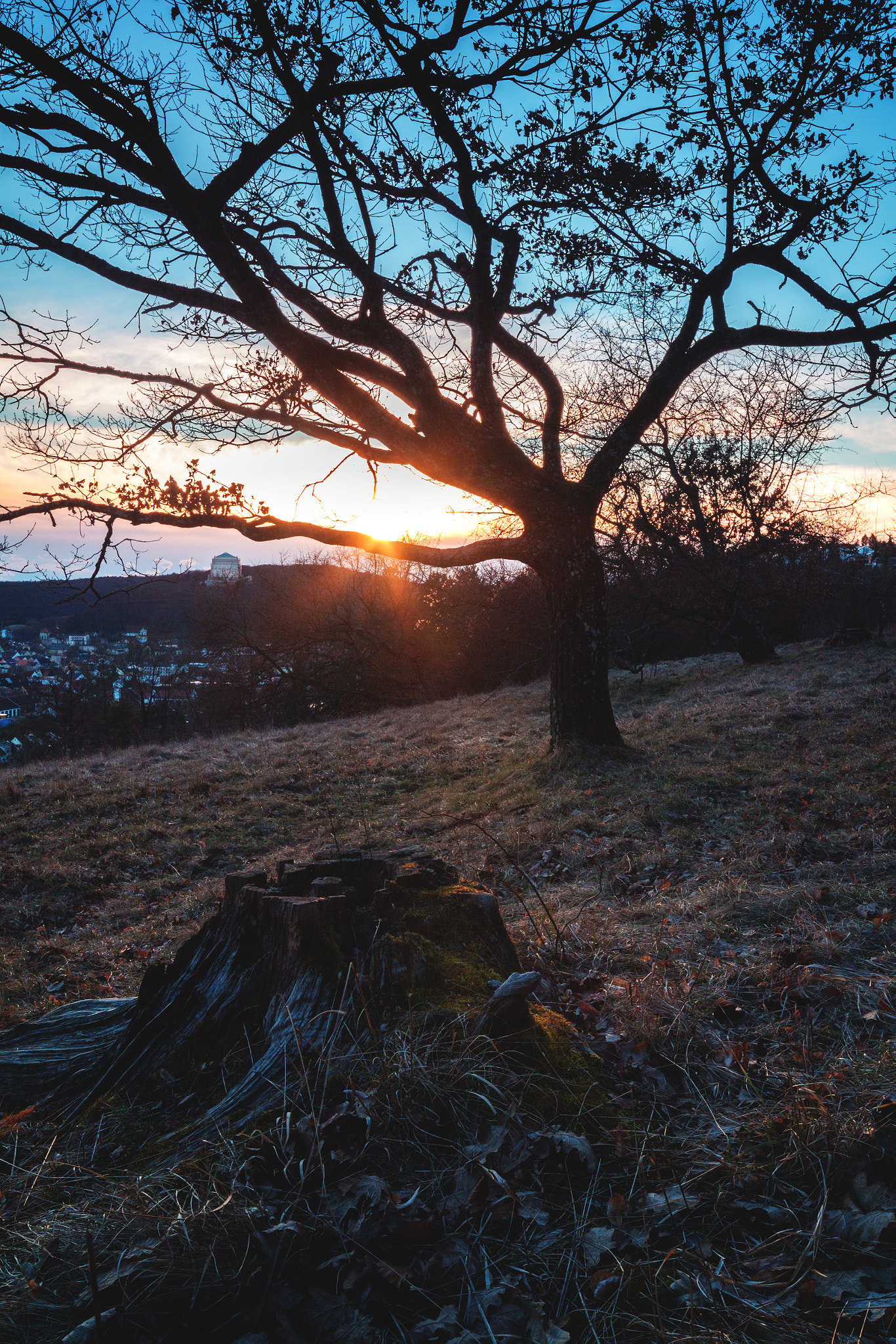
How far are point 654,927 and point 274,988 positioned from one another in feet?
8.07

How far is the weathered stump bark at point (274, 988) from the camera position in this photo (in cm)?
253

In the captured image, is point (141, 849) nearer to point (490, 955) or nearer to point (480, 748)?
point (480, 748)

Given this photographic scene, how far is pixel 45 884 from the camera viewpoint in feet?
24.9

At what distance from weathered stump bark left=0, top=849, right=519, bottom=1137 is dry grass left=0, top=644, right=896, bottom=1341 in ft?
1.10

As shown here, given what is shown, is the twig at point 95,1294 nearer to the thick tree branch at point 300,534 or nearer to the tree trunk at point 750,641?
the thick tree branch at point 300,534

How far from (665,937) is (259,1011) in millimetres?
2331

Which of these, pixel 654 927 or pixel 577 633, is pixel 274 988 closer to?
pixel 654 927

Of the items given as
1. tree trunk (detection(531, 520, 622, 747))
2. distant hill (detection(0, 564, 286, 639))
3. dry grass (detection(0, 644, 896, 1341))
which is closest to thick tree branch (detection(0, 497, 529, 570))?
tree trunk (detection(531, 520, 622, 747))

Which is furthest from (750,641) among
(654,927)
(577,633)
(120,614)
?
(120,614)

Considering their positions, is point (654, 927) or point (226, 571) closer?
point (654, 927)

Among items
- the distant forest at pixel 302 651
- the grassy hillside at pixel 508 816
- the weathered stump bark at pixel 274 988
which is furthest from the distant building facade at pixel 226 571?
the weathered stump bark at pixel 274 988

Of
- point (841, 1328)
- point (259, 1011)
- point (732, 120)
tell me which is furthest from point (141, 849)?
point (732, 120)

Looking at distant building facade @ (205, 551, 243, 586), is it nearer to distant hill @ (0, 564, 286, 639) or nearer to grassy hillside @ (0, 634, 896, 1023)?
distant hill @ (0, 564, 286, 639)

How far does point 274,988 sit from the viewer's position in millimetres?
2764
